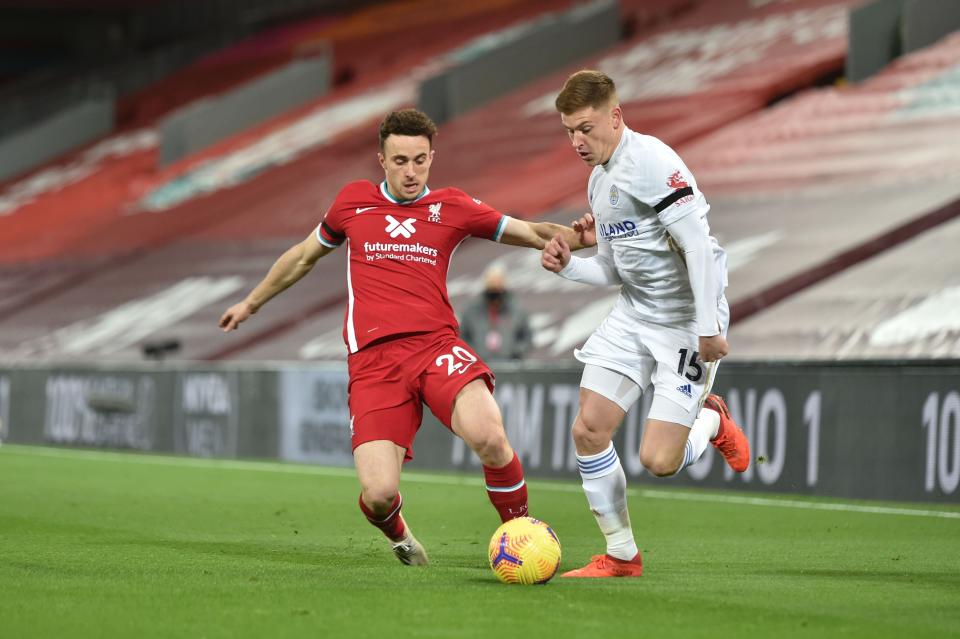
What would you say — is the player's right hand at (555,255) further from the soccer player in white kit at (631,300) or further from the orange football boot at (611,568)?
the orange football boot at (611,568)

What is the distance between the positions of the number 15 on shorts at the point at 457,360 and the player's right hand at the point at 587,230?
0.74 m

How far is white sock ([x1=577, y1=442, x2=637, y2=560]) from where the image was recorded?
7.02 m

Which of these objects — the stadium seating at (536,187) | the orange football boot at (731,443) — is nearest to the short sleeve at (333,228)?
the orange football boot at (731,443)

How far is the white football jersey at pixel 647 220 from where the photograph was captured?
685 cm

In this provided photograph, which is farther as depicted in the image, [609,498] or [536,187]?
[536,187]

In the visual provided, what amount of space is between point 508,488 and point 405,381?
2.18ft

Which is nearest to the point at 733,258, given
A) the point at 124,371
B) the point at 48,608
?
the point at 124,371

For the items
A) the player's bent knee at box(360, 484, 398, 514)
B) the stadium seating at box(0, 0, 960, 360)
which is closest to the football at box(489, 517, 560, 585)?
the player's bent knee at box(360, 484, 398, 514)

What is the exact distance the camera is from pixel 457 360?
7191 millimetres

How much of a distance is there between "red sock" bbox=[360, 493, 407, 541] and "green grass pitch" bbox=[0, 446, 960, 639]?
6.5 inches

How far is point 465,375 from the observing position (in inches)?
281

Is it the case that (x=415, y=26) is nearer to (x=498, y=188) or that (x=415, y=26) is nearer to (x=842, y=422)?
(x=498, y=188)

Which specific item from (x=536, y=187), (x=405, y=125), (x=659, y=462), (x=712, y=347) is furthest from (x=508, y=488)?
(x=536, y=187)

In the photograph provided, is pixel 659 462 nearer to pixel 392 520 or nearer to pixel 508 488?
pixel 508 488
